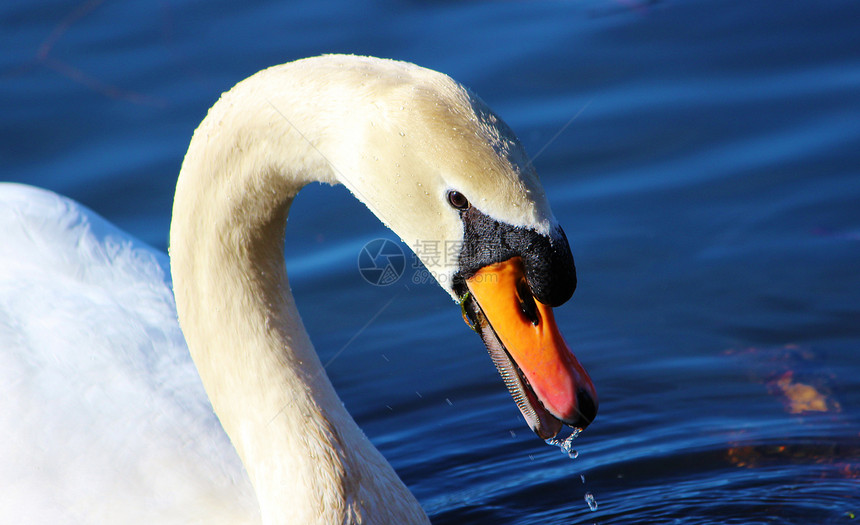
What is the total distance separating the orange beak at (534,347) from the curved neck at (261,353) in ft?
2.27

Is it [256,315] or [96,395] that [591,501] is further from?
[96,395]

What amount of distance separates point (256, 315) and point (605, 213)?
131 inches

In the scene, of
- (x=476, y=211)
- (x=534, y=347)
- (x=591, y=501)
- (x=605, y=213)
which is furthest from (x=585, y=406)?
(x=605, y=213)

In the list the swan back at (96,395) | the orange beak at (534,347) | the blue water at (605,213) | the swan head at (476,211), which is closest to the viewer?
the swan head at (476,211)

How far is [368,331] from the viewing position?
610 centimetres

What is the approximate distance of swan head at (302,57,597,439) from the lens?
2.86 m

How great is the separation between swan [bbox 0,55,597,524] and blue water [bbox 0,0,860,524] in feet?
4.13

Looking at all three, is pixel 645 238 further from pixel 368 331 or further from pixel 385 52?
pixel 385 52

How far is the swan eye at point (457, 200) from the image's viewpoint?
293cm

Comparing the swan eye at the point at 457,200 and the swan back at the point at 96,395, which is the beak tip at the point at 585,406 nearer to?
the swan eye at the point at 457,200

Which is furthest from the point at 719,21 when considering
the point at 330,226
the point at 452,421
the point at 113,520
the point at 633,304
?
the point at 113,520

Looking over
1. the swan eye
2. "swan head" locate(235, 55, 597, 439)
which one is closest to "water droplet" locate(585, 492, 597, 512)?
"swan head" locate(235, 55, 597, 439)

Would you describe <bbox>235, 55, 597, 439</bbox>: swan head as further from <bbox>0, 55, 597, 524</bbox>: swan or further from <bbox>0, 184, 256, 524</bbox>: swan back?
<bbox>0, 184, 256, 524</bbox>: swan back

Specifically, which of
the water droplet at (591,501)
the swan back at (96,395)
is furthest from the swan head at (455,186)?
the water droplet at (591,501)
